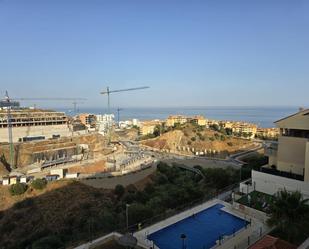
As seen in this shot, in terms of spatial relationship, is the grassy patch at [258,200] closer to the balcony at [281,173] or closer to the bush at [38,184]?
the balcony at [281,173]

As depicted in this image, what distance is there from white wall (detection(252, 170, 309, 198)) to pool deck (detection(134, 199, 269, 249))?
367 cm

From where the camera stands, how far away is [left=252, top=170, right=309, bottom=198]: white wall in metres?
18.4

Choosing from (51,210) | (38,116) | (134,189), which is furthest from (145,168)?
(38,116)

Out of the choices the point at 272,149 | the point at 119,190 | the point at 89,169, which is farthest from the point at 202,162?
the point at 272,149

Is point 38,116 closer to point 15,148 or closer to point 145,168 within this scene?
point 15,148

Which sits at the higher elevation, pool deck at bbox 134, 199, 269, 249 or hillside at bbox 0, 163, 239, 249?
pool deck at bbox 134, 199, 269, 249

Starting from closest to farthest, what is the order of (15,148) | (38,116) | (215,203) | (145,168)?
(215,203)
(145,168)
(15,148)
(38,116)

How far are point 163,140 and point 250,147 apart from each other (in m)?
18.0

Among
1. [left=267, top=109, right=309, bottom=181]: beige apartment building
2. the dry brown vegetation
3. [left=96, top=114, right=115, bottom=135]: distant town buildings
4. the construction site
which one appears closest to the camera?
[left=267, top=109, right=309, bottom=181]: beige apartment building

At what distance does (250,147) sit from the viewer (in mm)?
51625

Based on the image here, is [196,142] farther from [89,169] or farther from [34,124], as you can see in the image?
[34,124]

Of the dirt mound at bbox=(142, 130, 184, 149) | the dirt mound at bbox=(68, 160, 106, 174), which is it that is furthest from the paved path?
Result: the dirt mound at bbox=(142, 130, 184, 149)

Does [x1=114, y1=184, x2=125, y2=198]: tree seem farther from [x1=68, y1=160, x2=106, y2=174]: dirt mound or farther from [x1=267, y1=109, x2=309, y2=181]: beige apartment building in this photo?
[x1=267, y1=109, x2=309, y2=181]: beige apartment building

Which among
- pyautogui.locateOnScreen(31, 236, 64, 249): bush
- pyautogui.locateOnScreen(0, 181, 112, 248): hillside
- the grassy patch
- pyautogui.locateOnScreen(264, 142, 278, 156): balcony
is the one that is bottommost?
pyautogui.locateOnScreen(0, 181, 112, 248): hillside
